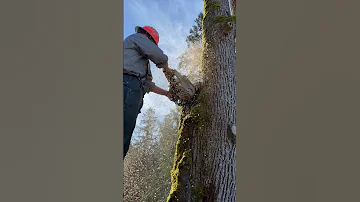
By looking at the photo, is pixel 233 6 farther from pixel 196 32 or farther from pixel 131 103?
pixel 131 103

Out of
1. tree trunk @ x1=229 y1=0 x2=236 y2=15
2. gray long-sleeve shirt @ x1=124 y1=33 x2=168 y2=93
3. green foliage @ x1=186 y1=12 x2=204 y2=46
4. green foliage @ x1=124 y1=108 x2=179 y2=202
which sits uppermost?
tree trunk @ x1=229 y1=0 x2=236 y2=15

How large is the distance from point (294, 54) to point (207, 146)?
1.89 m

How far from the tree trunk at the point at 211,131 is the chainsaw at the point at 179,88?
0.22ft

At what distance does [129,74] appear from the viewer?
2.40m

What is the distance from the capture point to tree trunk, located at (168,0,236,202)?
271 centimetres

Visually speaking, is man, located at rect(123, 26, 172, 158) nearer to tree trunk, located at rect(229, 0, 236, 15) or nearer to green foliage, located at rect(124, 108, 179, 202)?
green foliage, located at rect(124, 108, 179, 202)

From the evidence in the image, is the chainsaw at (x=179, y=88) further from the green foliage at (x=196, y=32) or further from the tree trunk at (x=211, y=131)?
the green foliage at (x=196, y=32)

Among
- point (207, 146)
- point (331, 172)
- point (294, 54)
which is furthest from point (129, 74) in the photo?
point (331, 172)

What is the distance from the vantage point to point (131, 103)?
2404 millimetres

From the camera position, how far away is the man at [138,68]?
7.86 feet

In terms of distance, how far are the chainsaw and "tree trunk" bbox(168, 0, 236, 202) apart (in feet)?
0.22

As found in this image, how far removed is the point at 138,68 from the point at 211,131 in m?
0.78

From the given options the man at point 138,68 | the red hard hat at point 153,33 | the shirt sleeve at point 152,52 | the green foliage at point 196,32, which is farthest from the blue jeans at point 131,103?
the green foliage at point 196,32

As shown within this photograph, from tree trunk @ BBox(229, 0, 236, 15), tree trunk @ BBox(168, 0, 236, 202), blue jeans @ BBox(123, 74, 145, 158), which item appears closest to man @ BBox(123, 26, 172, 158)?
blue jeans @ BBox(123, 74, 145, 158)
